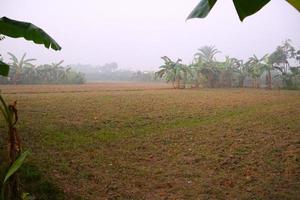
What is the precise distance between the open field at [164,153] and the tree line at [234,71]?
12330mm

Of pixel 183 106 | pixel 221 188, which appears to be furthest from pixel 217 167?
pixel 183 106

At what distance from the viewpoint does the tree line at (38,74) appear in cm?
2133

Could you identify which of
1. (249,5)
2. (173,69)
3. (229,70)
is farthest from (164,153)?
(229,70)

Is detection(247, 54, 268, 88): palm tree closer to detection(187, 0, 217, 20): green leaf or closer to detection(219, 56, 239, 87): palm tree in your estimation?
detection(219, 56, 239, 87): palm tree

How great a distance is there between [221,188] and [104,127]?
3.33 meters

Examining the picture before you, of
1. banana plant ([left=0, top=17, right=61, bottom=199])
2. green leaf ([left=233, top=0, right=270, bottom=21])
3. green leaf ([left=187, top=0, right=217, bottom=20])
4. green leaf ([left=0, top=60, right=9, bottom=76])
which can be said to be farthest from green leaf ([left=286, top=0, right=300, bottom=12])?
green leaf ([left=0, top=60, right=9, bottom=76])

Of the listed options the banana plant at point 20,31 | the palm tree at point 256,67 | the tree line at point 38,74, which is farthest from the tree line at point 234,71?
the banana plant at point 20,31

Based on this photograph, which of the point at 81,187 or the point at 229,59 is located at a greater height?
the point at 229,59

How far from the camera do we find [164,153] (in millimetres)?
4965

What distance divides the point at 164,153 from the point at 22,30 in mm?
3326

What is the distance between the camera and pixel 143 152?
499 cm

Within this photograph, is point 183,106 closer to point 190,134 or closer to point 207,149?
point 190,134

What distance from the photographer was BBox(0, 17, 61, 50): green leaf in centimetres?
226

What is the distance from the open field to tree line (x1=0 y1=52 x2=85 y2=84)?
1510cm
